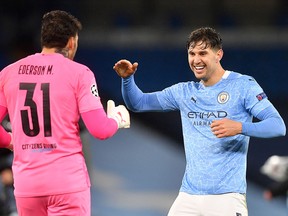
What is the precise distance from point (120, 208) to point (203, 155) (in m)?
5.39

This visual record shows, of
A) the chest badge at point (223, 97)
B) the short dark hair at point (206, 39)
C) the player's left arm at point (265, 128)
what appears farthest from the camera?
the short dark hair at point (206, 39)

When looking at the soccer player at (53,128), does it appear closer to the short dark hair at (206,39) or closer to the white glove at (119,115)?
the white glove at (119,115)

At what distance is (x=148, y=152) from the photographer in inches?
383

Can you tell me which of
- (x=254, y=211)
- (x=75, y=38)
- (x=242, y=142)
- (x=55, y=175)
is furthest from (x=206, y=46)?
(x=254, y=211)

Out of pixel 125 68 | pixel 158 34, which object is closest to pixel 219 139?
pixel 125 68

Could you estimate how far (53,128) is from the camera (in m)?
3.74

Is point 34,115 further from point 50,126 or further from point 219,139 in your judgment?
point 219,139

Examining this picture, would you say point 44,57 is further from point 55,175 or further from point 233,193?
point 233,193

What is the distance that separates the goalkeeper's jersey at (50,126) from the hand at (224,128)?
0.66 meters

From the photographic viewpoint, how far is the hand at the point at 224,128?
13.3 ft

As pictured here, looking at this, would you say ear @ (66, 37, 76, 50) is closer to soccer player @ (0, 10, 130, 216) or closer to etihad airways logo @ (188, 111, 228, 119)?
soccer player @ (0, 10, 130, 216)

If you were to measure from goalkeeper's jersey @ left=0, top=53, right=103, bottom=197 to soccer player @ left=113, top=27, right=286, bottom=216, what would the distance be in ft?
2.63

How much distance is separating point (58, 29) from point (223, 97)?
3.59 ft

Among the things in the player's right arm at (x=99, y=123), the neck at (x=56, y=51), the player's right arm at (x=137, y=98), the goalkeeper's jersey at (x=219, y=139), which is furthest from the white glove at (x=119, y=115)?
the player's right arm at (x=137, y=98)
